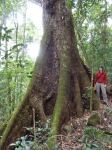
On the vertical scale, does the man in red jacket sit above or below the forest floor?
above

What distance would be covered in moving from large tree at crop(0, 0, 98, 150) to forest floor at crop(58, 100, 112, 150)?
0.29 metres

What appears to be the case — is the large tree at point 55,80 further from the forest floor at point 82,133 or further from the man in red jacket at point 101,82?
the man in red jacket at point 101,82

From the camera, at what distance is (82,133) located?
274 inches

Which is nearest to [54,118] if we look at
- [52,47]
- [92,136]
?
[92,136]

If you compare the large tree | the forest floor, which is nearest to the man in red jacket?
the large tree

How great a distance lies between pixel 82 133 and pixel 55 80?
82.3 inches

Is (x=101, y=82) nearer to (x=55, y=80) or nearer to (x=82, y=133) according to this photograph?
(x=55, y=80)

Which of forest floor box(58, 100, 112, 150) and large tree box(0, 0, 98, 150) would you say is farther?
large tree box(0, 0, 98, 150)

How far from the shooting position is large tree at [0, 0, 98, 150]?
786 centimetres

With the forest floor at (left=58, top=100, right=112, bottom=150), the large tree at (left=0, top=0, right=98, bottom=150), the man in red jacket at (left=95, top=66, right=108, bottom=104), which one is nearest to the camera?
the forest floor at (left=58, top=100, right=112, bottom=150)

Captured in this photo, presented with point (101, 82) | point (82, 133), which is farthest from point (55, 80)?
point (101, 82)

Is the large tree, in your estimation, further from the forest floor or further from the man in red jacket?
the man in red jacket

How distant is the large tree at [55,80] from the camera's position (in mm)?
7864

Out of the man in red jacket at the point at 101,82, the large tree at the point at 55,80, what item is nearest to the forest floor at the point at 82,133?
the large tree at the point at 55,80
